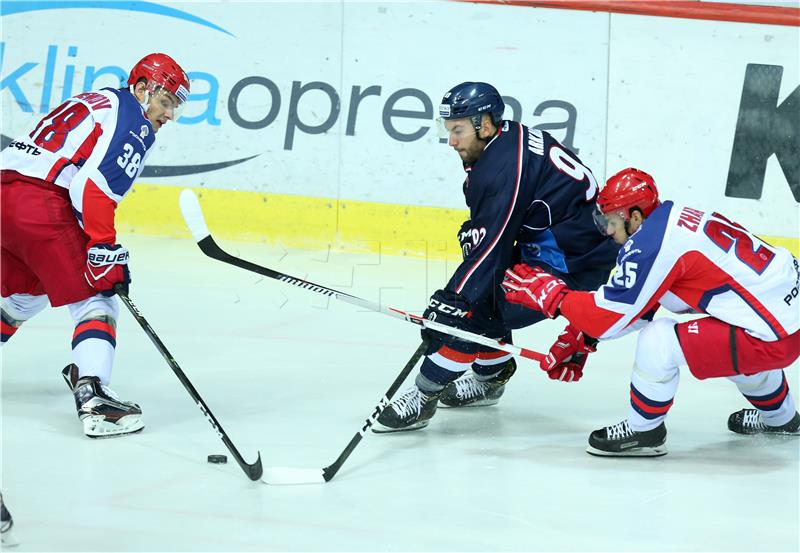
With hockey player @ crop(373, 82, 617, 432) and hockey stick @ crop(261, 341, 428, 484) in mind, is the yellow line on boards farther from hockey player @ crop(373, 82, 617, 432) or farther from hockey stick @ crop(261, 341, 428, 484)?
hockey stick @ crop(261, 341, 428, 484)

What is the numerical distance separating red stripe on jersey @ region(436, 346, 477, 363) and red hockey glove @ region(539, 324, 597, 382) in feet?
0.70

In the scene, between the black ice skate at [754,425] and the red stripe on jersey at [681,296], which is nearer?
the red stripe on jersey at [681,296]

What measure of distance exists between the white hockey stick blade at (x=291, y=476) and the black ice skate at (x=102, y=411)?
0.59 m

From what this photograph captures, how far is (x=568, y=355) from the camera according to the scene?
3562mm

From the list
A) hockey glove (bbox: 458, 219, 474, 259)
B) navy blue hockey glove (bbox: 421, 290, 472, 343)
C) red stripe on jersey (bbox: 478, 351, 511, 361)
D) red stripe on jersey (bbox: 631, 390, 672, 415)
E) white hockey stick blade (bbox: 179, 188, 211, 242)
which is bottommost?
red stripe on jersey (bbox: 631, 390, 672, 415)

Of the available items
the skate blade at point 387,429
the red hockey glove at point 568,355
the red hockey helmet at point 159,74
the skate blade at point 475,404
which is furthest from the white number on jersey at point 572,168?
the red hockey helmet at point 159,74

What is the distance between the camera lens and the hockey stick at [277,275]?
3129 millimetres

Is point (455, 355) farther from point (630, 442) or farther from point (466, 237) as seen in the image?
point (630, 442)

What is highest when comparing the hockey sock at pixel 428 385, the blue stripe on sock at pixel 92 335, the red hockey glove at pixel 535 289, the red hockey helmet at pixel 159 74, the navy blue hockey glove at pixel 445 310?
the red hockey helmet at pixel 159 74

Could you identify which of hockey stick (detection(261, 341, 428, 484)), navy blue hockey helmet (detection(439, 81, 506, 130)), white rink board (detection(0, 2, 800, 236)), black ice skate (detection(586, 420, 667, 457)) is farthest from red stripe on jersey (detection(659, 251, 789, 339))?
white rink board (detection(0, 2, 800, 236))

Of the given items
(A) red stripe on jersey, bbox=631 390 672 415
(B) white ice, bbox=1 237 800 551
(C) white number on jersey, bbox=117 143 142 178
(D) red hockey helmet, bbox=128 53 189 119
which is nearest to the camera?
(B) white ice, bbox=1 237 800 551

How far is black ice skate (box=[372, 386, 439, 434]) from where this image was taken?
358 centimetres

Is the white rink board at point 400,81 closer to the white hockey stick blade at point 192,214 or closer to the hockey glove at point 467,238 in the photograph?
the hockey glove at point 467,238

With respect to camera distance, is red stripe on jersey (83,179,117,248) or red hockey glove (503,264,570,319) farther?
red stripe on jersey (83,179,117,248)
